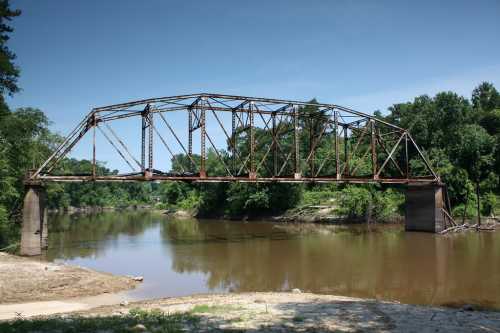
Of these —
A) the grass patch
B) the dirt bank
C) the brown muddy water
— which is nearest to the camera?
the grass patch

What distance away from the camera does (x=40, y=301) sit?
18359 mm

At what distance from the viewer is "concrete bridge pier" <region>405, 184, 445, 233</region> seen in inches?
1839

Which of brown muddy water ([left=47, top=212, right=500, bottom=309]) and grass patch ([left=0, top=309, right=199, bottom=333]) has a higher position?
grass patch ([left=0, top=309, right=199, bottom=333])

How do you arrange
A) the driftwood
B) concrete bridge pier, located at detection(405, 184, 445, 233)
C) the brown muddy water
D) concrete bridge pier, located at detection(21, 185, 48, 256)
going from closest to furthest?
the brown muddy water
concrete bridge pier, located at detection(21, 185, 48, 256)
concrete bridge pier, located at detection(405, 184, 445, 233)
the driftwood

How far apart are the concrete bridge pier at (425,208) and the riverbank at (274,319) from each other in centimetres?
3393

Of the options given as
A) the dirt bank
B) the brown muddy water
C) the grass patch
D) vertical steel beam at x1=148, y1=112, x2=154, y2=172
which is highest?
vertical steel beam at x1=148, y1=112, x2=154, y2=172

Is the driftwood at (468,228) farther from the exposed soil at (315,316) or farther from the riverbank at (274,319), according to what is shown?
the riverbank at (274,319)

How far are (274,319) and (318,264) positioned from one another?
16947mm

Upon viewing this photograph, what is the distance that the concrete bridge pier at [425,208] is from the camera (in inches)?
1839

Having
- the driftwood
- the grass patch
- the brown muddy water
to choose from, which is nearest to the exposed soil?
the grass patch

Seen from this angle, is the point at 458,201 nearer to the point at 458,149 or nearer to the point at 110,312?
the point at 458,149

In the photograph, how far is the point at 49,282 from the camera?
20.6 m

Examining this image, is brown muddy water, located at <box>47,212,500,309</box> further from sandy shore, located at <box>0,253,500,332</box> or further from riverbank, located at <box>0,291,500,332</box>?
riverbank, located at <box>0,291,500,332</box>

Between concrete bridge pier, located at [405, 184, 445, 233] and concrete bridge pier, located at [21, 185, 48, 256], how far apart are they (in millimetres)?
38521
